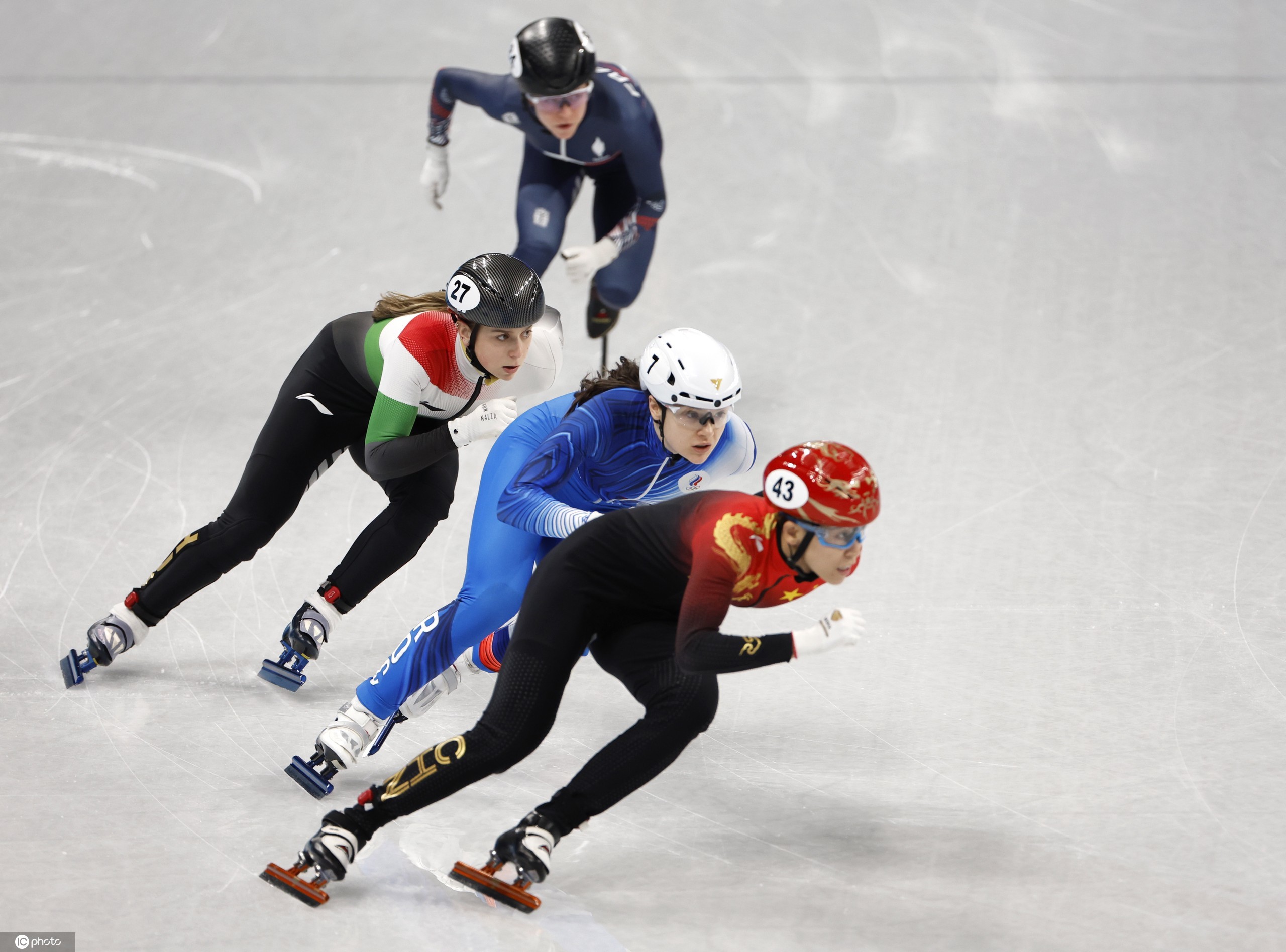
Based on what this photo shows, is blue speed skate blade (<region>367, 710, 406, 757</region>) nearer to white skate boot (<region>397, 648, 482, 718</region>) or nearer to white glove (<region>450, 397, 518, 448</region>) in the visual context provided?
white skate boot (<region>397, 648, 482, 718</region>)

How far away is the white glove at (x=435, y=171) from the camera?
6.37m

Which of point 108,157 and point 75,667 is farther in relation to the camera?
point 108,157

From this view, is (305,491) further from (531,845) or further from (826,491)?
(826,491)

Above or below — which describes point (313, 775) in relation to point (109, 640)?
below

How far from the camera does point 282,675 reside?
4684 mm

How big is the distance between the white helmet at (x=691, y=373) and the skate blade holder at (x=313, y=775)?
1510mm

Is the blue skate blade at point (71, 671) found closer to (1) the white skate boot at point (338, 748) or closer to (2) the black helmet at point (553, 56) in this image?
(1) the white skate boot at point (338, 748)

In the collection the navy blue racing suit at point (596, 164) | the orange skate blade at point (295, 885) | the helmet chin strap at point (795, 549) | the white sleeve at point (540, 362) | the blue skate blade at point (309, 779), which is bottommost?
the orange skate blade at point (295, 885)

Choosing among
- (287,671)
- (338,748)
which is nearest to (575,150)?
(287,671)

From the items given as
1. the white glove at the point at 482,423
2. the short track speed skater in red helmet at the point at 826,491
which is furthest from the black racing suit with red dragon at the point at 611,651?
the white glove at the point at 482,423

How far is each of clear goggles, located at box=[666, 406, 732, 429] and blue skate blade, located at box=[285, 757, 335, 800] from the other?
60.1 inches

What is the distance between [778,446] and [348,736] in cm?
275

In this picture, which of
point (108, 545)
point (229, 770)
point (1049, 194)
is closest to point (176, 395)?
point (108, 545)

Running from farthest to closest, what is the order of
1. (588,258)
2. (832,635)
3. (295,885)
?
1. (588,258)
2. (295,885)
3. (832,635)
